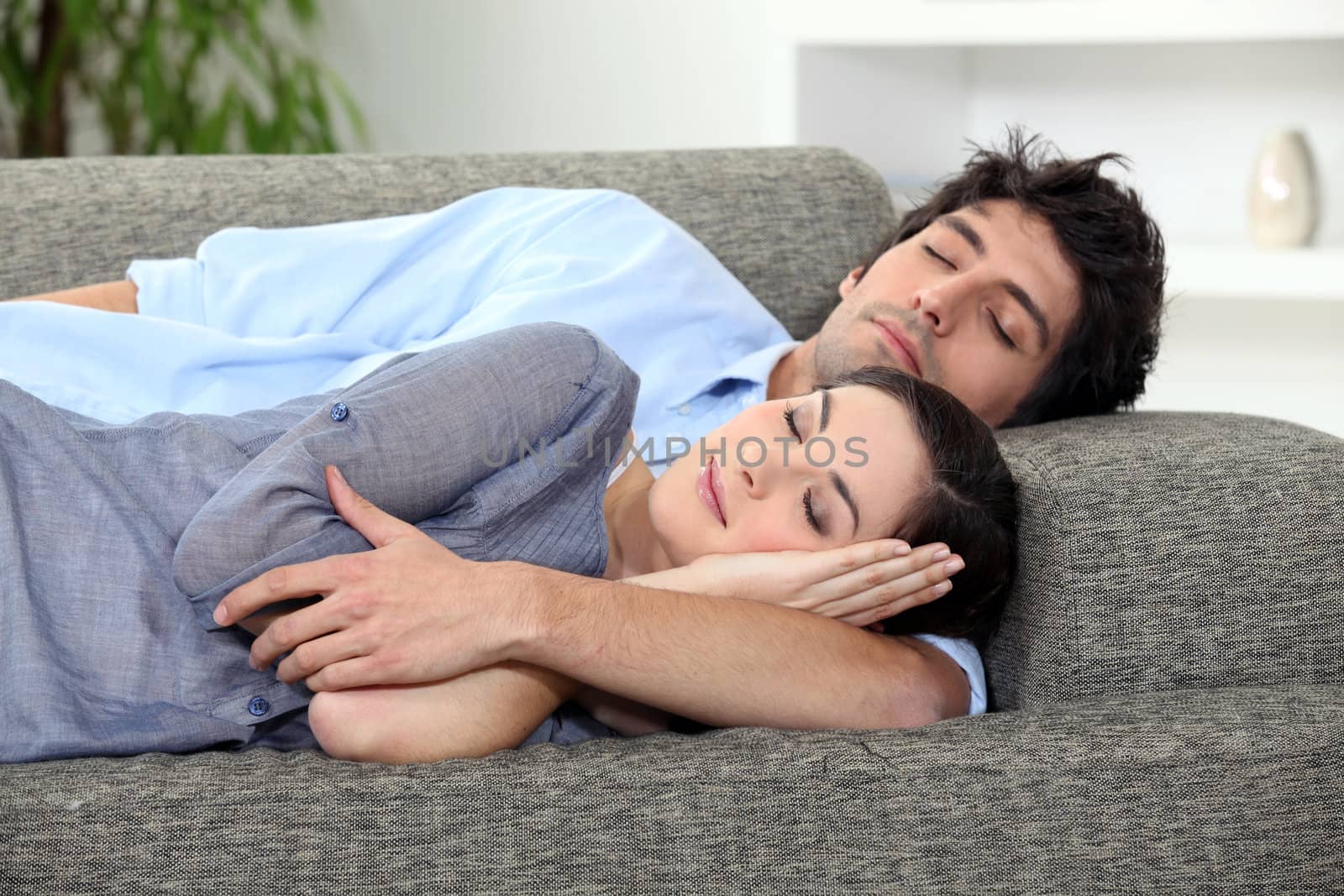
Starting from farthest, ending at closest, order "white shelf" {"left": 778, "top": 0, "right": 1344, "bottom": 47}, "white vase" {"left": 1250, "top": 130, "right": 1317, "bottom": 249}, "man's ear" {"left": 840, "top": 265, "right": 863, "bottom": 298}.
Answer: "white vase" {"left": 1250, "top": 130, "right": 1317, "bottom": 249}, "white shelf" {"left": 778, "top": 0, "right": 1344, "bottom": 47}, "man's ear" {"left": 840, "top": 265, "right": 863, "bottom": 298}

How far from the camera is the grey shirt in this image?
1.15 m

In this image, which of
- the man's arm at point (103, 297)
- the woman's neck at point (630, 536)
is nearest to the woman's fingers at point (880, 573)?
the woman's neck at point (630, 536)

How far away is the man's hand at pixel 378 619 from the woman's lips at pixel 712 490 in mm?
279

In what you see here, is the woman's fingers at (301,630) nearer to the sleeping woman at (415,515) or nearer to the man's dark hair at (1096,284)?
the sleeping woman at (415,515)

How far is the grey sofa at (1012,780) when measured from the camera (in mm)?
993

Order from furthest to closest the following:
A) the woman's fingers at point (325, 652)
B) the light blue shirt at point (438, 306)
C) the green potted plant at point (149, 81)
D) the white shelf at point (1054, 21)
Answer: the green potted plant at point (149, 81), the white shelf at point (1054, 21), the light blue shirt at point (438, 306), the woman's fingers at point (325, 652)

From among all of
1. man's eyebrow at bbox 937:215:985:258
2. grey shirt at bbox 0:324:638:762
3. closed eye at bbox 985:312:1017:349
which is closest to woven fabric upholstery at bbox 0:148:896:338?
man's eyebrow at bbox 937:215:985:258

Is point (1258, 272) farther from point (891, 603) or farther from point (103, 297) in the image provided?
point (103, 297)

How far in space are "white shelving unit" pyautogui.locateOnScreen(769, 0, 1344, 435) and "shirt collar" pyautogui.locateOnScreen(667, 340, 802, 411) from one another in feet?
3.88

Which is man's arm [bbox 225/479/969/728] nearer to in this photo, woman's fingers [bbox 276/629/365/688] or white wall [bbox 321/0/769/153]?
woman's fingers [bbox 276/629/365/688]

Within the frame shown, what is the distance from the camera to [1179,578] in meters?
1.25

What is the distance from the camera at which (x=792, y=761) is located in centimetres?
106

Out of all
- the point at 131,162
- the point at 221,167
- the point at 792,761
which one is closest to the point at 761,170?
the point at 221,167

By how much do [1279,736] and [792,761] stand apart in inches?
16.2
